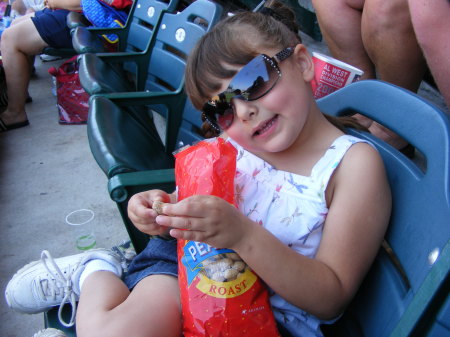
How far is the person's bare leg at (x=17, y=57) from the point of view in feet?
12.7

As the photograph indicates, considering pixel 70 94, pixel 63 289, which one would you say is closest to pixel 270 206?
pixel 63 289

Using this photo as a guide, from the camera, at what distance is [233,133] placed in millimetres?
1224

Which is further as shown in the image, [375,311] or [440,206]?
[375,311]

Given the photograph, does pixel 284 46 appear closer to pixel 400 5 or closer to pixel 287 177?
pixel 287 177

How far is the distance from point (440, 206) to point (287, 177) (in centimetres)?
45

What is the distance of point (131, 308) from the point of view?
1.04m

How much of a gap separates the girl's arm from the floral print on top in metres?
0.07

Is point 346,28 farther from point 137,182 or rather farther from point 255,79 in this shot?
point 137,182

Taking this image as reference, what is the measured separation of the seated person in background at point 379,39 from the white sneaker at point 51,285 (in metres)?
1.38

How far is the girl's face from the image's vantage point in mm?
1132

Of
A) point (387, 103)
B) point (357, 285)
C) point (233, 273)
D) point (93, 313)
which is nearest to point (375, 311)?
point (357, 285)

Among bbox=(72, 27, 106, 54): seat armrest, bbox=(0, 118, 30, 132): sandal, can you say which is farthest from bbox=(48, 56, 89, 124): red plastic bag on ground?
bbox=(72, 27, 106, 54): seat armrest

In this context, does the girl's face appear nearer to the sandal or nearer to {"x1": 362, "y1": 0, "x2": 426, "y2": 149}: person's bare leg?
{"x1": 362, "y1": 0, "x2": 426, "y2": 149}: person's bare leg

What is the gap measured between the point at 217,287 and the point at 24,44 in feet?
12.6
